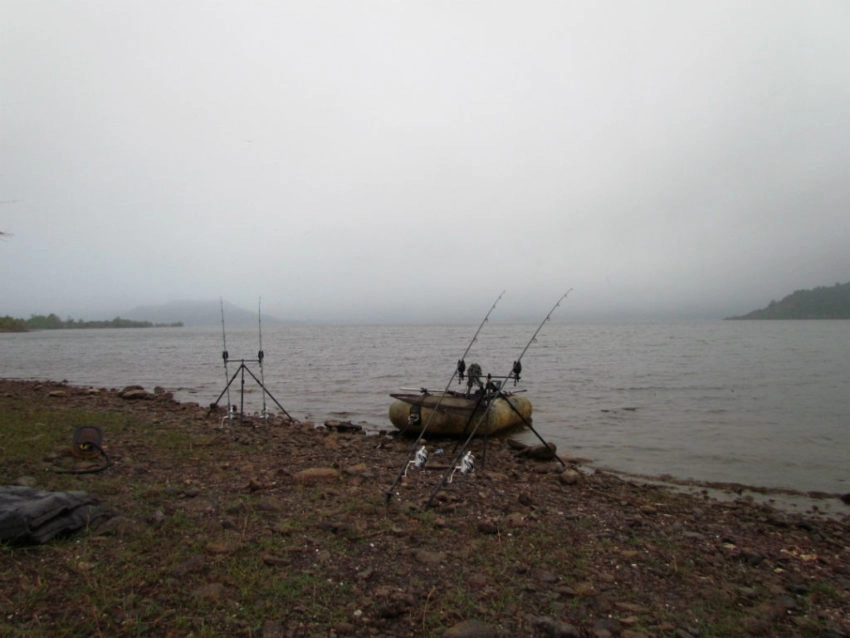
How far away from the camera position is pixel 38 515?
14.5 feet

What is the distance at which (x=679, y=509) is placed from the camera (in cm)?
723

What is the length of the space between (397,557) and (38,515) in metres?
3.21

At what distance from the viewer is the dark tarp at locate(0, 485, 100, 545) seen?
4.25 m

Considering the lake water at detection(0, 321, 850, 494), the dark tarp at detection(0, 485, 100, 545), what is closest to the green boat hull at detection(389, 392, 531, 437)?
the lake water at detection(0, 321, 850, 494)

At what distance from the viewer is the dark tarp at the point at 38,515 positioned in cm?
425

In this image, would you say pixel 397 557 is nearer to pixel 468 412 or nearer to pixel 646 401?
pixel 468 412

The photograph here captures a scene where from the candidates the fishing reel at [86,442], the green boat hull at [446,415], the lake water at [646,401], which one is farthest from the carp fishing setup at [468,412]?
the fishing reel at [86,442]

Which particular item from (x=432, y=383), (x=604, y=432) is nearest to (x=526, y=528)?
(x=604, y=432)

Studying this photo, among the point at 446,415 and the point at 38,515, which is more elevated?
the point at 38,515

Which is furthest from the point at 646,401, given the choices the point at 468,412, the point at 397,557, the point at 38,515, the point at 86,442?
the point at 38,515

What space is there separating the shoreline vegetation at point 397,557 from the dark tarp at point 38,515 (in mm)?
105

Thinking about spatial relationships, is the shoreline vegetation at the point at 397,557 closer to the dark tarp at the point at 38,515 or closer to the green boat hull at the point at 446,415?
the dark tarp at the point at 38,515

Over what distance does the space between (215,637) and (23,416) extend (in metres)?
10.5

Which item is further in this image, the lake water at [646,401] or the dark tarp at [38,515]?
the lake water at [646,401]
